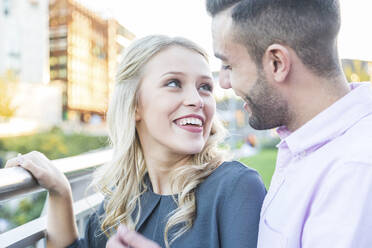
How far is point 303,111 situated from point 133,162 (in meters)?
1.00

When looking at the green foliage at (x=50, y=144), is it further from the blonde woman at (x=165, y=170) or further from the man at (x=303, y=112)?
the man at (x=303, y=112)

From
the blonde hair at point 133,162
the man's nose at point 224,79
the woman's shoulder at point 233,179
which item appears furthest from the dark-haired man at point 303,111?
the blonde hair at point 133,162

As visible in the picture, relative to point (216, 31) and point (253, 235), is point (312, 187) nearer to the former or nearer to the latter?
point (253, 235)

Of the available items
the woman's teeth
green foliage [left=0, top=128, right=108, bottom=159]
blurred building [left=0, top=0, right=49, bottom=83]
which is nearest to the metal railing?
the woman's teeth

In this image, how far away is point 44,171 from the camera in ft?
5.09

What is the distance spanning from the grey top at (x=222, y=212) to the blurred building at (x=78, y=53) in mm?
43339

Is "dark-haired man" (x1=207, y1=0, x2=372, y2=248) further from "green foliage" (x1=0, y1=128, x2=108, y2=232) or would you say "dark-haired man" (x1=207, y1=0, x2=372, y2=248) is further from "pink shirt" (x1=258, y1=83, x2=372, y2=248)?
"green foliage" (x1=0, y1=128, x2=108, y2=232)

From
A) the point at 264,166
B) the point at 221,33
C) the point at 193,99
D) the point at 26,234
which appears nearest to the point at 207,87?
the point at 193,99

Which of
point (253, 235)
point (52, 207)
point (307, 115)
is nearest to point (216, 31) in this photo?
point (307, 115)

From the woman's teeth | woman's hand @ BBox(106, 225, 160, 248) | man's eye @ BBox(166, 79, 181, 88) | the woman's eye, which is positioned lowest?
woman's hand @ BBox(106, 225, 160, 248)

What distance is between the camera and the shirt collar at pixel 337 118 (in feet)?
4.04

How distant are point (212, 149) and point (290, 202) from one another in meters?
0.73

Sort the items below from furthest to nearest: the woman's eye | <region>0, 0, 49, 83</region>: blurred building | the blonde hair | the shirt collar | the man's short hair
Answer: <region>0, 0, 49, 83</region>: blurred building
the woman's eye
the blonde hair
the man's short hair
the shirt collar

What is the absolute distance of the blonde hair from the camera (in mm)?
1698
